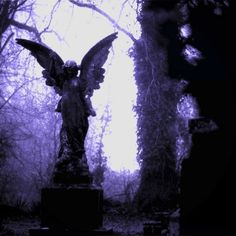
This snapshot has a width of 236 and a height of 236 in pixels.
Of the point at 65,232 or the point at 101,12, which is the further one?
the point at 101,12

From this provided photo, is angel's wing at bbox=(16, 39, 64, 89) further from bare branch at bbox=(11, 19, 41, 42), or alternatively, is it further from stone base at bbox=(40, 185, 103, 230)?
bare branch at bbox=(11, 19, 41, 42)

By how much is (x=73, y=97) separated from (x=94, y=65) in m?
0.83

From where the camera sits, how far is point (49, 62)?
7.88 metres

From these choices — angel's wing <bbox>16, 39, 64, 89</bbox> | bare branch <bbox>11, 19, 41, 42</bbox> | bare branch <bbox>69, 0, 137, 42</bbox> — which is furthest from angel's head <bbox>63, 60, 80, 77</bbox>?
bare branch <bbox>11, 19, 41, 42</bbox>

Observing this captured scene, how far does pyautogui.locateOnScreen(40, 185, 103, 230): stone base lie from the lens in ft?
22.3

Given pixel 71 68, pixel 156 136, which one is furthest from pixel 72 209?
pixel 156 136

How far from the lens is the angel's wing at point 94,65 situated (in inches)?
308

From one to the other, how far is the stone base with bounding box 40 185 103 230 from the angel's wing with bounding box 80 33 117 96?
6.51 feet

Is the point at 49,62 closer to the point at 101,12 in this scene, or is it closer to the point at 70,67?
the point at 70,67

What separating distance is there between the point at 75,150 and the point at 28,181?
1600 cm

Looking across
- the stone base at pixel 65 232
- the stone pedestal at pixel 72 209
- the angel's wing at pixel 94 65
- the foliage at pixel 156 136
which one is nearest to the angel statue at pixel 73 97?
the angel's wing at pixel 94 65

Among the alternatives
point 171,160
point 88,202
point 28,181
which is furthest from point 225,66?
point 28,181

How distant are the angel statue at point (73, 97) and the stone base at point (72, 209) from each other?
10.6 inches

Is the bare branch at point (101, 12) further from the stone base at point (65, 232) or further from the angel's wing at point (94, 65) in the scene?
the stone base at point (65, 232)
